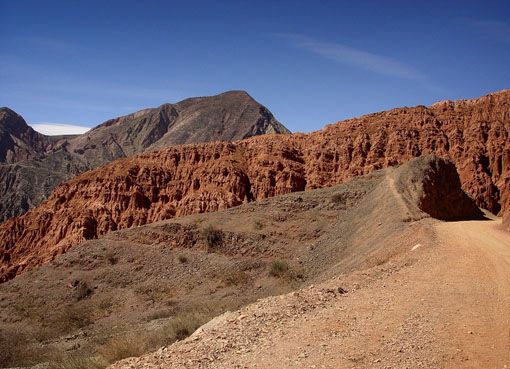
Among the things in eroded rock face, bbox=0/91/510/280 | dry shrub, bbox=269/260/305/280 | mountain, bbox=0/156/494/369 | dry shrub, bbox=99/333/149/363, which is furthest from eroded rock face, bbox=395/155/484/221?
eroded rock face, bbox=0/91/510/280

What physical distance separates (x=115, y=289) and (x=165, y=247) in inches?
199

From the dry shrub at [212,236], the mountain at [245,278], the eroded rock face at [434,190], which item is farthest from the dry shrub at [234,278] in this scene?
the eroded rock face at [434,190]

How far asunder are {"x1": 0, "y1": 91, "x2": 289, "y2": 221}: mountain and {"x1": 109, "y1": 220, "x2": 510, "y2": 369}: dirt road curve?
11271 centimetres

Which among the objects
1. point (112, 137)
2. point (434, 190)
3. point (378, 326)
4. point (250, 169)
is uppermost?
point (112, 137)

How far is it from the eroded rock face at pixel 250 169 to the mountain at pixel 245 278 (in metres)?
15.4

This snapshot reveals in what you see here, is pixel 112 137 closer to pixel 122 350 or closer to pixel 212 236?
pixel 212 236

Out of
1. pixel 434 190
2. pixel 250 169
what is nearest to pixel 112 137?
pixel 250 169

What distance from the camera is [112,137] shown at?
16438 centimetres

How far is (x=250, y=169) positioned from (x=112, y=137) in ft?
382

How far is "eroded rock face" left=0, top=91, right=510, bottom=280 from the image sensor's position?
54.3 m

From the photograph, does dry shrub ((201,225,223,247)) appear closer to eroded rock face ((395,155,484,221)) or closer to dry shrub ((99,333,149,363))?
eroded rock face ((395,155,484,221))

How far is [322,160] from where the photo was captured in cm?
5716

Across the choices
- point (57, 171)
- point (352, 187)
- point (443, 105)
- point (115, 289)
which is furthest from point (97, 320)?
point (57, 171)

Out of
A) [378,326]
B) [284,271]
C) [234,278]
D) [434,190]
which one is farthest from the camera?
[234,278]
